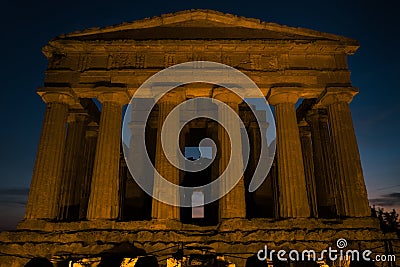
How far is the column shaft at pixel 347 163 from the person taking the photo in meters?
17.5

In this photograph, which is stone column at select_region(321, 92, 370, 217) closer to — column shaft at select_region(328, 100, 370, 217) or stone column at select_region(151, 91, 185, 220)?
column shaft at select_region(328, 100, 370, 217)

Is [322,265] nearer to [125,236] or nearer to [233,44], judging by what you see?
[125,236]

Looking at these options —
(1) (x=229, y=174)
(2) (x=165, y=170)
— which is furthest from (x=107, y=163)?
(1) (x=229, y=174)

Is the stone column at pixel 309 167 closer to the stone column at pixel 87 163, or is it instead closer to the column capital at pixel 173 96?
the column capital at pixel 173 96

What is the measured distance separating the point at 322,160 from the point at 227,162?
8575 mm

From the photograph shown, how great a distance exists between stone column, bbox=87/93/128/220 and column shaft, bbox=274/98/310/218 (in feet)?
28.5

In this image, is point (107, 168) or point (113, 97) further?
point (113, 97)

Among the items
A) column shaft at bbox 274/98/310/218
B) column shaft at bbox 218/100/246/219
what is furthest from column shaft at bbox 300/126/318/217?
column shaft at bbox 218/100/246/219

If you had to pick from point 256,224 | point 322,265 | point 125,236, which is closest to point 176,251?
point 125,236

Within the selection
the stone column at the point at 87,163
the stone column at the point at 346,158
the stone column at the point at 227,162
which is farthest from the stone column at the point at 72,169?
the stone column at the point at 346,158

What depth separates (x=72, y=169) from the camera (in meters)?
22.3

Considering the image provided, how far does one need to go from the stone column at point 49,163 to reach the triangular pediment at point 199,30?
13.8 feet

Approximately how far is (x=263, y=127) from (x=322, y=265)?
16.6 m

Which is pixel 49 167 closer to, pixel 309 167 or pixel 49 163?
pixel 49 163
